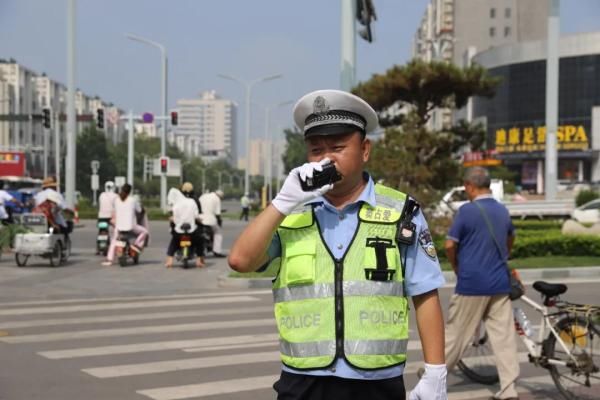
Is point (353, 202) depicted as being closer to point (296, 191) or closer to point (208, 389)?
point (296, 191)

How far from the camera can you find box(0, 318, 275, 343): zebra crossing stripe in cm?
934

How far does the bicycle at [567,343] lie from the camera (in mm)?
6543

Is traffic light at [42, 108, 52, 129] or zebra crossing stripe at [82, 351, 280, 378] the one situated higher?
traffic light at [42, 108, 52, 129]

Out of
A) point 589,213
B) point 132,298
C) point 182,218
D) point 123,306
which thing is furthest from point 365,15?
point 589,213

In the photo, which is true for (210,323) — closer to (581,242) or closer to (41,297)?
(41,297)

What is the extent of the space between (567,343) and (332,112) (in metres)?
4.21

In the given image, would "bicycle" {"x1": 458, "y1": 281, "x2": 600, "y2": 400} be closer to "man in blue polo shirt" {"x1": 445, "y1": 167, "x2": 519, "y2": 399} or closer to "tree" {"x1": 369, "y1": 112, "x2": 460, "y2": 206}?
"man in blue polo shirt" {"x1": 445, "y1": 167, "x2": 519, "y2": 399}

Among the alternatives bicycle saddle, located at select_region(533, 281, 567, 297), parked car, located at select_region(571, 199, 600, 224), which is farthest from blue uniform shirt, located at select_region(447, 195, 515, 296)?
parked car, located at select_region(571, 199, 600, 224)

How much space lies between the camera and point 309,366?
300cm

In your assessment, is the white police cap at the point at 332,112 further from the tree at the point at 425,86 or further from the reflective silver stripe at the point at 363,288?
the tree at the point at 425,86

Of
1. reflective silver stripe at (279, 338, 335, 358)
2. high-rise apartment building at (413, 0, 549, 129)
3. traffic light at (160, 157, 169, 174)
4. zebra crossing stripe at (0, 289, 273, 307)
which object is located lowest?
zebra crossing stripe at (0, 289, 273, 307)

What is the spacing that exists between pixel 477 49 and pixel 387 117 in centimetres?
8967

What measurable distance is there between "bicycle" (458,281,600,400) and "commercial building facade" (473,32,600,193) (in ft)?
243

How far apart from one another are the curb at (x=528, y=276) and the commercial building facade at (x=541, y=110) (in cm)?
6388
